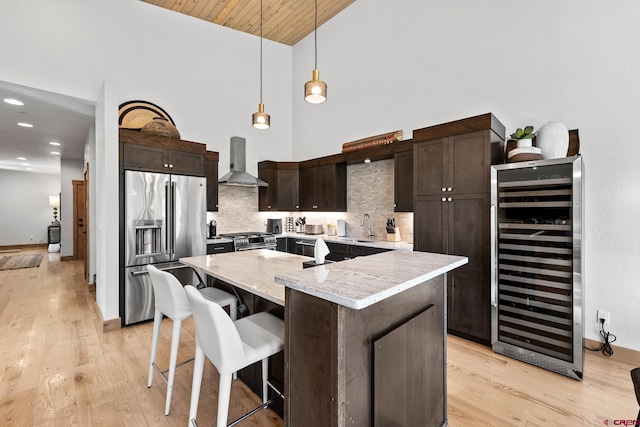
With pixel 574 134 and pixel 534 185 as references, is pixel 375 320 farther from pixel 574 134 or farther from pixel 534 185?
pixel 574 134

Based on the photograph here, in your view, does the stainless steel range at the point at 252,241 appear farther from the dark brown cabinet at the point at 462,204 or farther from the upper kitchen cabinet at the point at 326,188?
the dark brown cabinet at the point at 462,204

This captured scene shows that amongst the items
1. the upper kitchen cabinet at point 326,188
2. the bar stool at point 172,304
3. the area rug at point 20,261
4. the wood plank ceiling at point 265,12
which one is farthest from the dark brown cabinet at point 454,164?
the area rug at point 20,261

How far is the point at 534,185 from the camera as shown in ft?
8.39

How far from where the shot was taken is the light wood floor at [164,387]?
1962 millimetres

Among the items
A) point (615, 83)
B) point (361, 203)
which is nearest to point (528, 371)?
point (615, 83)

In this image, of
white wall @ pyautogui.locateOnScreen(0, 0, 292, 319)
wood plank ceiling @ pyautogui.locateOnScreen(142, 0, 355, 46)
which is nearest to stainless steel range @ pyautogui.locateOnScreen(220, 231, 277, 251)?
white wall @ pyautogui.locateOnScreen(0, 0, 292, 319)

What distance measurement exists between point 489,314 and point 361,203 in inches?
101

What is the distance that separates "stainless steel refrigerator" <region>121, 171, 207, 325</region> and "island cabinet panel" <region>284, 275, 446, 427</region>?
9.99 feet

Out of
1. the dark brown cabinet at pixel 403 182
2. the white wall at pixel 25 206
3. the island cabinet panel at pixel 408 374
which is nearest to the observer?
the island cabinet panel at pixel 408 374

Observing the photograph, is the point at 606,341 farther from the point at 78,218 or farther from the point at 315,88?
the point at 78,218

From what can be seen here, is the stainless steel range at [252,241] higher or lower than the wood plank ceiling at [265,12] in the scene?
lower

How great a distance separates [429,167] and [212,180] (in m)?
3.37

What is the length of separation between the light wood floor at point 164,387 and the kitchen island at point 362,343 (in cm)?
76

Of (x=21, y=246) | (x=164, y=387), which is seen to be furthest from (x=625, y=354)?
(x=21, y=246)
